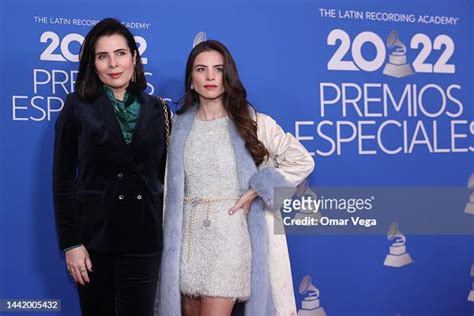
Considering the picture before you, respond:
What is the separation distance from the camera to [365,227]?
126 inches

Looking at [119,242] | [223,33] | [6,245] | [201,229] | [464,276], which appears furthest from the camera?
[464,276]

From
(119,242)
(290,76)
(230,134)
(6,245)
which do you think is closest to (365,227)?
(290,76)

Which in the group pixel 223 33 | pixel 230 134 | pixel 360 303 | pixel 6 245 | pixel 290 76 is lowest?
pixel 360 303

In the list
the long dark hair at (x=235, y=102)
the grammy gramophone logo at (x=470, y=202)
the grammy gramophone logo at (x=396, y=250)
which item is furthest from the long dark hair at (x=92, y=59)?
the grammy gramophone logo at (x=470, y=202)

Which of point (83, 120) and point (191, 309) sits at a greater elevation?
point (83, 120)

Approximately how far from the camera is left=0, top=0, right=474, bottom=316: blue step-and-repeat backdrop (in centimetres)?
286

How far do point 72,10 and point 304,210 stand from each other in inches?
63.0

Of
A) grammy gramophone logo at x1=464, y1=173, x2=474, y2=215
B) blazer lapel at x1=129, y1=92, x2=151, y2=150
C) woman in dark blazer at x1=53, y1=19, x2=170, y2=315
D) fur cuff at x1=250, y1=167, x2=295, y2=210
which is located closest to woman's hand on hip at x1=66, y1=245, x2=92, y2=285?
woman in dark blazer at x1=53, y1=19, x2=170, y2=315

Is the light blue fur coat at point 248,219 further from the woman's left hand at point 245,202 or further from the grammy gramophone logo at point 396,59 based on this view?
the grammy gramophone logo at point 396,59

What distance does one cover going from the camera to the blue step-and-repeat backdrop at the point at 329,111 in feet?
9.37

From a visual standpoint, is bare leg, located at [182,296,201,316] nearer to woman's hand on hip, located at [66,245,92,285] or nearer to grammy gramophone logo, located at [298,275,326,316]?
woman's hand on hip, located at [66,245,92,285]

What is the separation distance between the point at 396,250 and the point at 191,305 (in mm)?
1364

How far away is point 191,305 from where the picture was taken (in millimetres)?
2410

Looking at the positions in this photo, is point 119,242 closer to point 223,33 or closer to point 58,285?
point 58,285
